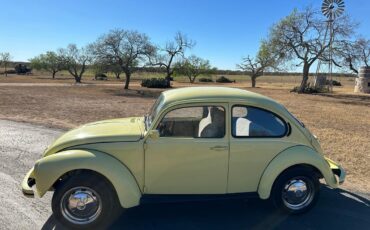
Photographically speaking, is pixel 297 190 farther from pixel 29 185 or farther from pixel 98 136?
pixel 29 185

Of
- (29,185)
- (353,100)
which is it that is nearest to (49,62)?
(353,100)

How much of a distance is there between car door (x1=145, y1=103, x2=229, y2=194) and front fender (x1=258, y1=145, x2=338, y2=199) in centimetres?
52

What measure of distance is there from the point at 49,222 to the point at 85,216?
1.69 ft

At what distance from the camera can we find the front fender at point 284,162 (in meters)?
4.25

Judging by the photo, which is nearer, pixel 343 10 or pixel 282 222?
pixel 282 222

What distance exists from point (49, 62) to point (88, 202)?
225 ft

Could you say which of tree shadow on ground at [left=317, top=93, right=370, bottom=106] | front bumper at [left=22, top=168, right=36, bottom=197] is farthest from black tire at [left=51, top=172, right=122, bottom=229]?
tree shadow on ground at [left=317, top=93, right=370, bottom=106]

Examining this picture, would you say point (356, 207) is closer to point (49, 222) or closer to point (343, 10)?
point (49, 222)

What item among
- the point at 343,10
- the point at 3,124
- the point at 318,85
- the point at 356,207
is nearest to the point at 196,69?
the point at 318,85

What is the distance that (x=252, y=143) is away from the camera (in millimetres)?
4184

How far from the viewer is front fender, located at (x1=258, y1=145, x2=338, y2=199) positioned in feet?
13.9

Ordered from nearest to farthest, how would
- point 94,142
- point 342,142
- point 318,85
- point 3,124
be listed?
point 94,142 < point 342,142 < point 3,124 < point 318,85

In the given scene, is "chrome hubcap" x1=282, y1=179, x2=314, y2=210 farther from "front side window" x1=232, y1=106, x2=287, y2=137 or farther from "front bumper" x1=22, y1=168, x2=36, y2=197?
"front bumper" x1=22, y1=168, x2=36, y2=197

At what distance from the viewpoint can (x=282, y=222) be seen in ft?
14.0
